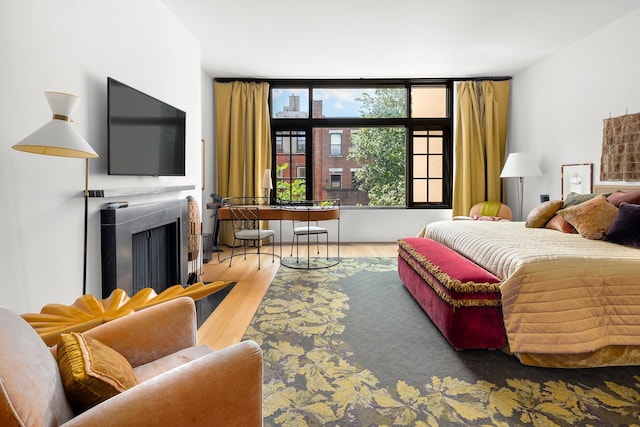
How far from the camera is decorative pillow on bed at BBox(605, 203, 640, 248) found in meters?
2.56

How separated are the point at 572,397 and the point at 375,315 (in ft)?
4.43

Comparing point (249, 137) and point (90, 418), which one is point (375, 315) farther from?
point (249, 137)

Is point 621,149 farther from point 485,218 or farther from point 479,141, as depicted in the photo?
point 479,141

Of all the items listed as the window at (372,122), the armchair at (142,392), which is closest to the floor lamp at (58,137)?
the armchair at (142,392)

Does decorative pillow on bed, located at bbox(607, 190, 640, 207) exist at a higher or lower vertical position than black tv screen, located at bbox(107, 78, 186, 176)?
lower

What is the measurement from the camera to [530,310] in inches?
80.8

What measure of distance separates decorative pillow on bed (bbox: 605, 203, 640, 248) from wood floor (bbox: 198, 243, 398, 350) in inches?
106


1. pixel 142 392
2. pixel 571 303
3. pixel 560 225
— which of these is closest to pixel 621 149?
pixel 560 225

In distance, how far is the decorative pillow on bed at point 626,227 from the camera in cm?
256

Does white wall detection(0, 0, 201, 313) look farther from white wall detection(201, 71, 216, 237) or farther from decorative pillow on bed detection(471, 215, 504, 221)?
decorative pillow on bed detection(471, 215, 504, 221)

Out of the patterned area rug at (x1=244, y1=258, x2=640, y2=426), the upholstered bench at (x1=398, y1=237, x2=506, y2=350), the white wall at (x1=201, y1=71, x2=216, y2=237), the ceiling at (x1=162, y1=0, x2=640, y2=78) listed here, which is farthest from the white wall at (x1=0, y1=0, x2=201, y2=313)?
the white wall at (x1=201, y1=71, x2=216, y2=237)

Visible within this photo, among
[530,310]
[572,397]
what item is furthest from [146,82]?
[572,397]

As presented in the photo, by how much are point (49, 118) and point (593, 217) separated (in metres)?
3.71

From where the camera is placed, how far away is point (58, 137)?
167cm
